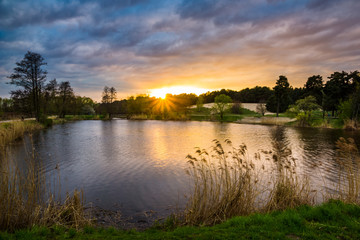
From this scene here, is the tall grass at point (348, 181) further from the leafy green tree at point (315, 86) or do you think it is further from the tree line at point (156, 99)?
the leafy green tree at point (315, 86)

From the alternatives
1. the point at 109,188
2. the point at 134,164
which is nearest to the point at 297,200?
the point at 109,188

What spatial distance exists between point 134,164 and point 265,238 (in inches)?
483

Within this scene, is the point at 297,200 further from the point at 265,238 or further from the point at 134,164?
the point at 134,164

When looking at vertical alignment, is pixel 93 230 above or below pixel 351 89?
below

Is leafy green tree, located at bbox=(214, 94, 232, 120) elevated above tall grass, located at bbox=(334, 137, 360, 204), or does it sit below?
above

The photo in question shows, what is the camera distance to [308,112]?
48250 mm

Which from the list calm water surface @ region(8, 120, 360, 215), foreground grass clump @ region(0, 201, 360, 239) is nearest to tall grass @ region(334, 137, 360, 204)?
calm water surface @ region(8, 120, 360, 215)

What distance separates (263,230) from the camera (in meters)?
5.37

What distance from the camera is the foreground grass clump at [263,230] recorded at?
5187 mm

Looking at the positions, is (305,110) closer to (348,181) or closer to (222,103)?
(222,103)

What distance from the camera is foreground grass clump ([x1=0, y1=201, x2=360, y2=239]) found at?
519cm

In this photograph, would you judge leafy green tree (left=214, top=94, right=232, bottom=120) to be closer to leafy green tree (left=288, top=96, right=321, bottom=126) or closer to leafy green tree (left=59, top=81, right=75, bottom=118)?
leafy green tree (left=288, top=96, right=321, bottom=126)

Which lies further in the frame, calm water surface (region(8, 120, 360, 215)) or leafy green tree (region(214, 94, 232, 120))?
leafy green tree (region(214, 94, 232, 120))

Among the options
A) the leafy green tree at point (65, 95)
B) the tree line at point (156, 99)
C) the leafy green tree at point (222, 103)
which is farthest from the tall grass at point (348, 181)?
the leafy green tree at point (65, 95)
